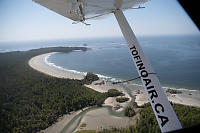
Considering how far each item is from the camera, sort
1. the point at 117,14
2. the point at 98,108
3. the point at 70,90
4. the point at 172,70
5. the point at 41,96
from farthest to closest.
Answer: the point at 172,70 → the point at 70,90 → the point at 41,96 → the point at 98,108 → the point at 117,14

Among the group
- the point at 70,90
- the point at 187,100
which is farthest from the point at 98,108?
the point at 187,100

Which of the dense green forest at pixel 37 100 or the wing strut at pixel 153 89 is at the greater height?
the wing strut at pixel 153 89

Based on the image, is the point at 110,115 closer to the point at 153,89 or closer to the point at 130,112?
the point at 130,112

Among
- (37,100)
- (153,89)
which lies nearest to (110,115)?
(37,100)

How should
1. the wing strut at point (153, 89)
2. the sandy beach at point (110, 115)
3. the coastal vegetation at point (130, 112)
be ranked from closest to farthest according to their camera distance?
the wing strut at point (153, 89), the sandy beach at point (110, 115), the coastal vegetation at point (130, 112)

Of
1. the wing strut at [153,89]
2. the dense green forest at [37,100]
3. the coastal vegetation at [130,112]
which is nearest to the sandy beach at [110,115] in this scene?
the coastal vegetation at [130,112]

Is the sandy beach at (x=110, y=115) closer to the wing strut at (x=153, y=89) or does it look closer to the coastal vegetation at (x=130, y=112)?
the coastal vegetation at (x=130, y=112)

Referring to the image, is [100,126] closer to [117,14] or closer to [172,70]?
[117,14]

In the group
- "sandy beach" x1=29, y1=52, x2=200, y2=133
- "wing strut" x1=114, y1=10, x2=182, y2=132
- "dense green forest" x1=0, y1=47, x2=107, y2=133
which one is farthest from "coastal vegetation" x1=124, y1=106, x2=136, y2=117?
"wing strut" x1=114, y1=10, x2=182, y2=132
